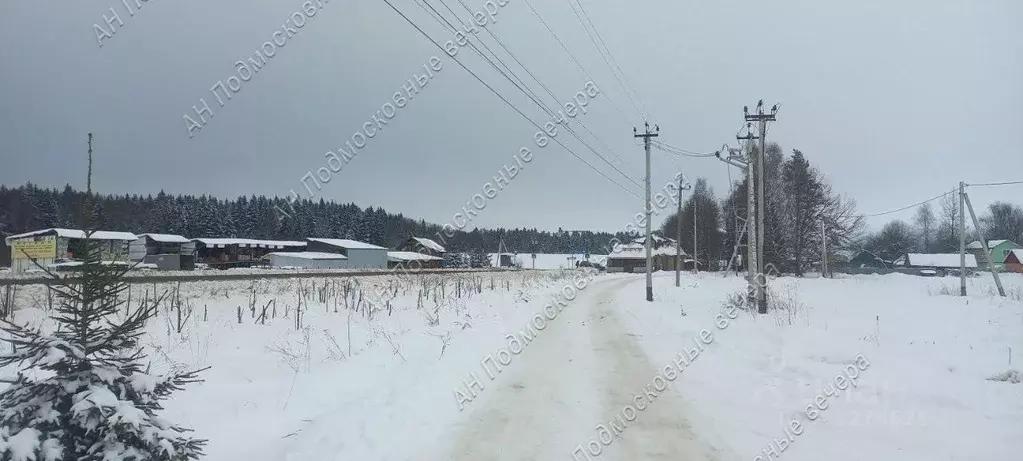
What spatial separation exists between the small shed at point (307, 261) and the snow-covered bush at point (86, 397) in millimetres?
49624

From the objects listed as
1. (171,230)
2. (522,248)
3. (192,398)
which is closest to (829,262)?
(192,398)

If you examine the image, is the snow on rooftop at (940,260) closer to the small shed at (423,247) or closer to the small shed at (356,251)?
the small shed at (423,247)

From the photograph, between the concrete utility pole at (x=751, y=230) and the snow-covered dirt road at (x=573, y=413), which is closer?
the snow-covered dirt road at (x=573, y=413)

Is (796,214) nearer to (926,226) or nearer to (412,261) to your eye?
(412,261)

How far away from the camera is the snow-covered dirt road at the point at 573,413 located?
5.26 m

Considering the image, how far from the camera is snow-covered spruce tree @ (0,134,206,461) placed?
2.93m

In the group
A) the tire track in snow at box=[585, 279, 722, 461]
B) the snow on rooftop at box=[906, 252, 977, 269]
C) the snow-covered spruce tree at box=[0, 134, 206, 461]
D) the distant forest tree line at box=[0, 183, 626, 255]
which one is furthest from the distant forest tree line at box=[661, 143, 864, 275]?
the snow-covered spruce tree at box=[0, 134, 206, 461]

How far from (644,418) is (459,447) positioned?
7.51 ft

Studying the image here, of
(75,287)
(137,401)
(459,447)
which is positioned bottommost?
(459,447)

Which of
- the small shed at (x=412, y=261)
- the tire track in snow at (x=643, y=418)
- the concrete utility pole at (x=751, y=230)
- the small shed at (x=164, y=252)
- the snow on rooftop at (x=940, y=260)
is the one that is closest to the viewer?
the tire track in snow at (x=643, y=418)

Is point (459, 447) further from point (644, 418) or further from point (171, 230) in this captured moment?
point (171, 230)

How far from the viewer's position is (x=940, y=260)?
7238 cm

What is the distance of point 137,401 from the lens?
3379mm

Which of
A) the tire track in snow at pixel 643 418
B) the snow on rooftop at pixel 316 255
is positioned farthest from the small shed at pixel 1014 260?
the tire track in snow at pixel 643 418
